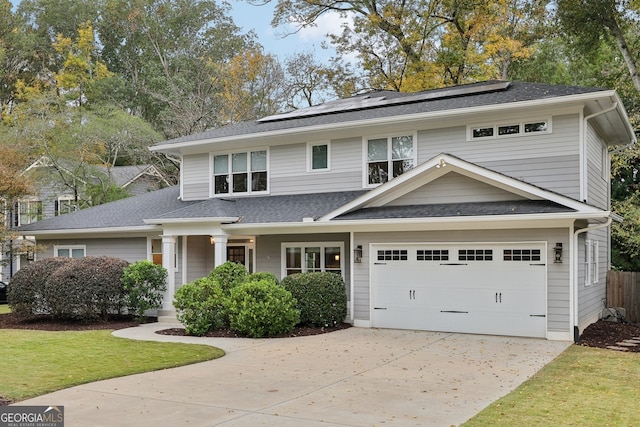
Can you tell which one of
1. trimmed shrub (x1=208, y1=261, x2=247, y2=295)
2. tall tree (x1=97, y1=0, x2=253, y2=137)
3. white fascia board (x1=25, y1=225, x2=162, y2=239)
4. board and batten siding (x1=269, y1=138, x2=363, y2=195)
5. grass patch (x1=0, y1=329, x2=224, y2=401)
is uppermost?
tall tree (x1=97, y1=0, x2=253, y2=137)

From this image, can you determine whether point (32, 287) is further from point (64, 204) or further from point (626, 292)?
point (626, 292)

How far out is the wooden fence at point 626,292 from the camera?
53.1 feet

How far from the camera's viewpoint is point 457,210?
41.9 ft

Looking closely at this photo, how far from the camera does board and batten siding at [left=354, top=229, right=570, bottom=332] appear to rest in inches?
464

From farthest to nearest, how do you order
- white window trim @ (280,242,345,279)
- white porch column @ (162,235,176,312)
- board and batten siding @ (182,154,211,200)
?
board and batten siding @ (182,154,211,200)
white porch column @ (162,235,176,312)
white window trim @ (280,242,345,279)

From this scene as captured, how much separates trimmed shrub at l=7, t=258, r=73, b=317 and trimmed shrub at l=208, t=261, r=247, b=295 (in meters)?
5.06

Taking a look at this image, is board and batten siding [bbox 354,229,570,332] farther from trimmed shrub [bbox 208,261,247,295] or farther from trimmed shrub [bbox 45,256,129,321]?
trimmed shrub [bbox 45,256,129,321]

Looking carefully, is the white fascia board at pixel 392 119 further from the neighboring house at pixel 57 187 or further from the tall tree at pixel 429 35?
the tall tree at pixel 429 35

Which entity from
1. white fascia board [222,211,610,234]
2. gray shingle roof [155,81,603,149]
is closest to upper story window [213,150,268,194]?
gray shingle roof [155,81,603,149]

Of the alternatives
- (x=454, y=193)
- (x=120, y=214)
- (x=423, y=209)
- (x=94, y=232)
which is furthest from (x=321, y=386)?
(x=120, y=214)

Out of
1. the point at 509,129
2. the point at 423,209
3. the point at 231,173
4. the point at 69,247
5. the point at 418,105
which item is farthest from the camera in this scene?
the point at 69,247

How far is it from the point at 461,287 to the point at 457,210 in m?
1.72

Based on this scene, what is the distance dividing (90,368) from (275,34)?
21467 millimetres

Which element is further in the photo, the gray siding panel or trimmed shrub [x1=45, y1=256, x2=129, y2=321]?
trimmed shrub [x1=45, y1=256, x2=129, y2=321]
